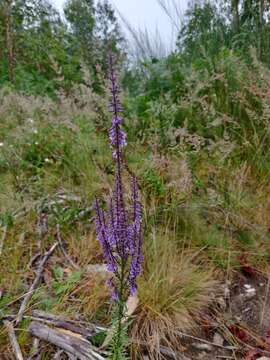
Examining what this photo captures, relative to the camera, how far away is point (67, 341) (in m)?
1.15

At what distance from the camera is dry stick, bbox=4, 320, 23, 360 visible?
1.11m

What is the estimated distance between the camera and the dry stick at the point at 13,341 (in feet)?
3.65

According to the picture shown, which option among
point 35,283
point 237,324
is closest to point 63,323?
point 35,283

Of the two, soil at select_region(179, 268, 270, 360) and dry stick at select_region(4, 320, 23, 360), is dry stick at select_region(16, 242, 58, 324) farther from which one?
soil at select_region(179, 268, 270, 360)

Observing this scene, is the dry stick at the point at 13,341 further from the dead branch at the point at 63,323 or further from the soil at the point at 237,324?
the soil at the point at 237,324

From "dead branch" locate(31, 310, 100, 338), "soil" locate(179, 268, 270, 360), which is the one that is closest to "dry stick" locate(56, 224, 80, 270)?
"dead branch" locate(31, 310, 100, 338)

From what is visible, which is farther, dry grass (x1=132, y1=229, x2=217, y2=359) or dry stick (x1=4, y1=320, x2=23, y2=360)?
dry grass (x1=132, y1=229, x2=217, y2=359)

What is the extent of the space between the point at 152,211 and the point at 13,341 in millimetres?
902

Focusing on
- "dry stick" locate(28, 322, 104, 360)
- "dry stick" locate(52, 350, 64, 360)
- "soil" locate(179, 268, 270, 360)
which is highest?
"dry stick" locate(28, 322, 104, 360)

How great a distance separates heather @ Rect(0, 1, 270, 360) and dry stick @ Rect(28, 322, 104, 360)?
0.11 ft

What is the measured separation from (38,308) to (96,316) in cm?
24

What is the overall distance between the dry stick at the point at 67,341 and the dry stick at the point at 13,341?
6cm

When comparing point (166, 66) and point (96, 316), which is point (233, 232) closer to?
point (96, 316)

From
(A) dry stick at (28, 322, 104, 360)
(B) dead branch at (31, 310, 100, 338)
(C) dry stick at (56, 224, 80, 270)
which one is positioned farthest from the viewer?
(C) dry stick at (56, 224, 80, 270)
